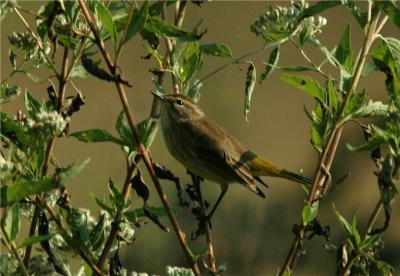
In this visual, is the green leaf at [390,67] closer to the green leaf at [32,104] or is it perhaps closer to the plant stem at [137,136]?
the plant stem at [137,136]

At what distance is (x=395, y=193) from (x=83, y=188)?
4772 millimetres

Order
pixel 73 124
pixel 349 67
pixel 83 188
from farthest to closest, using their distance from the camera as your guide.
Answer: pixel 73 124 → pixel 83 188 → pixel 349 67

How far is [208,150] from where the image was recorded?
157 inches

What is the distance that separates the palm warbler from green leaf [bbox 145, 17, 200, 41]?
144 cm

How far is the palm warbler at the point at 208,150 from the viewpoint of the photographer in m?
3.82

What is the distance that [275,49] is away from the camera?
261 centimetres

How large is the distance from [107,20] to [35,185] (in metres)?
0.45

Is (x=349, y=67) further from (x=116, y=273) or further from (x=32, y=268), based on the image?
(x=32, y=268)

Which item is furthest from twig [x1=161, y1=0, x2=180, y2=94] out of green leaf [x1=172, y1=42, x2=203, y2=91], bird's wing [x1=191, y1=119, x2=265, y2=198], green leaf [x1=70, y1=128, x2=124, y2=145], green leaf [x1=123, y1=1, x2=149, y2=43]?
bird's wing [x1=191, y1=119, x2=265, y2=198]

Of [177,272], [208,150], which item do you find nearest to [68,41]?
[177,272]

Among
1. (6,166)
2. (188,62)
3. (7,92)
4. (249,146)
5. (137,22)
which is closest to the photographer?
(6,166)

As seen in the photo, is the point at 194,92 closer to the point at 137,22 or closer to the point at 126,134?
the point at 126,134

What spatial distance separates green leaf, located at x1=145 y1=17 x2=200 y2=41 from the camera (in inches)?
88.1

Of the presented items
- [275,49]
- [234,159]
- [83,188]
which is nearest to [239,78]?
[83,188]
